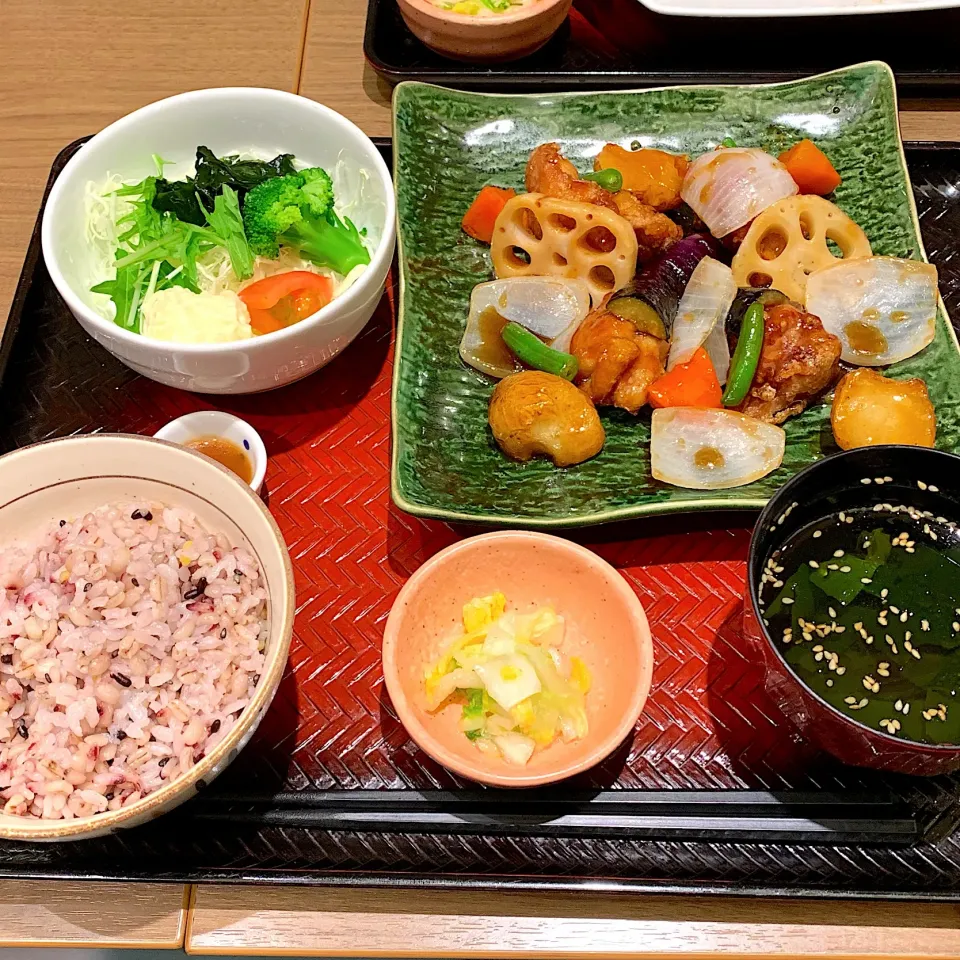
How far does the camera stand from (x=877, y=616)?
164 centimetres

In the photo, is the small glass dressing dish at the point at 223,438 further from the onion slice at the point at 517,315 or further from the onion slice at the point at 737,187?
the onion slice at the point at 737,187

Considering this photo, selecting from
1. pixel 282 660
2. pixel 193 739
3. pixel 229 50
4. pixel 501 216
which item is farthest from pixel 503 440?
pixel 229 50

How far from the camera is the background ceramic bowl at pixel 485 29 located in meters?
2.55

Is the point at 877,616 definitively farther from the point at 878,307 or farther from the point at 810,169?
the point at 810,169

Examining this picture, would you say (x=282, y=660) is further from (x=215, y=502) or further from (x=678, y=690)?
(x=678, y=690)

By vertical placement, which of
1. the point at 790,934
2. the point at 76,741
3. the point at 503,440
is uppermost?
the point at 503,440

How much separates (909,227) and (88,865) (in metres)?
2.43

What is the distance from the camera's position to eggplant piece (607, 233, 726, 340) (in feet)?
7.06

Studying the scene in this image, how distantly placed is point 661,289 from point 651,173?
0.39 m

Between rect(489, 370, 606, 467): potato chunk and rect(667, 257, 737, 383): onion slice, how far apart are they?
0.29 meters

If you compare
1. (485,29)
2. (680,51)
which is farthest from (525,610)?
(680,51)

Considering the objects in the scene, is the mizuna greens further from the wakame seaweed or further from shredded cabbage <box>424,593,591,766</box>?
shredded cabbage <box>424,593,591,766</box>

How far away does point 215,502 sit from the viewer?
1685 millimetres

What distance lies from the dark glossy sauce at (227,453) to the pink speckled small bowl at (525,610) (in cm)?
53
